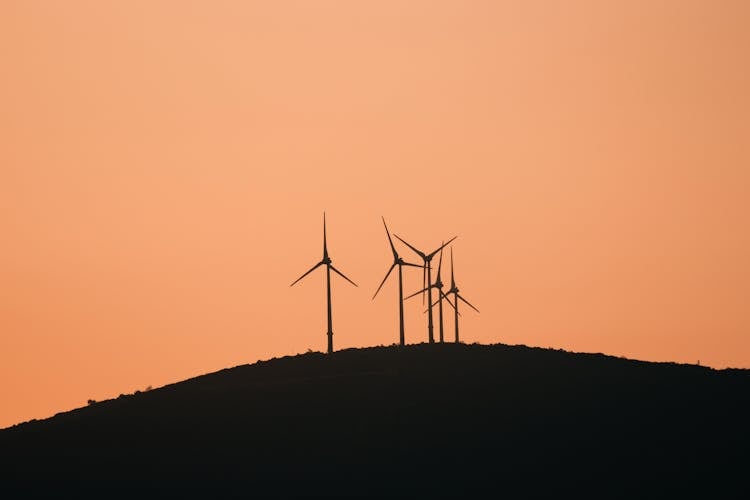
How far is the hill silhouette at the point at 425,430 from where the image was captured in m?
158

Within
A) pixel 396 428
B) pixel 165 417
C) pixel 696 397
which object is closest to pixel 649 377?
pixel 696 397

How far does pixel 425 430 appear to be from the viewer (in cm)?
16912

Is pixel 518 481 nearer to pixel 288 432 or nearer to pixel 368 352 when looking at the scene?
pixel 288 432

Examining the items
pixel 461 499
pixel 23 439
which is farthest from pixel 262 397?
pixel 461 499

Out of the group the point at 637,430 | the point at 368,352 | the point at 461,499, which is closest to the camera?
the point at 461,499

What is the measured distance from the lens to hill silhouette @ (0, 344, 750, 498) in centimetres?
15812

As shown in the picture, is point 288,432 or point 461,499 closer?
point 461,499

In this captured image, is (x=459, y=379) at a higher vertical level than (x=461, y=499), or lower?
higher

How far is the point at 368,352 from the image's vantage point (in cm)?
Answer: 19688

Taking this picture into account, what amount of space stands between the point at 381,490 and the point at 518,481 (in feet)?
34.9

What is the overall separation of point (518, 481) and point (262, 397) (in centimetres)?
3402

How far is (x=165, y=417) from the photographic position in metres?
180

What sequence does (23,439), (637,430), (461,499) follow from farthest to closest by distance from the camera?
A: (23,439), (637,430), (461,499)

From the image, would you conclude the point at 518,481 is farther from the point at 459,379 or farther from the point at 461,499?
the point at 459,379
